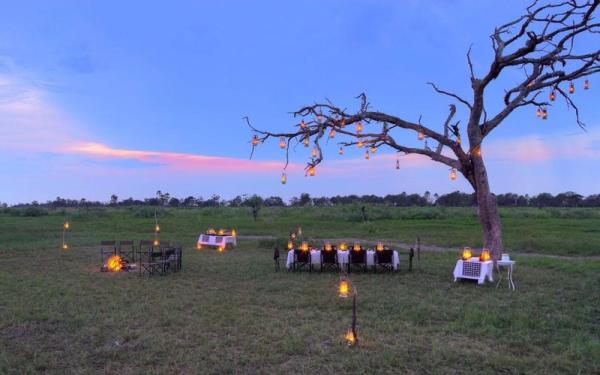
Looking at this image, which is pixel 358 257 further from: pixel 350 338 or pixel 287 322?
pixel 350 338

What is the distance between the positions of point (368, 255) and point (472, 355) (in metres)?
7.37

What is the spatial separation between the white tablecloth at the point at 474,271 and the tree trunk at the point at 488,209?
1.47 meters

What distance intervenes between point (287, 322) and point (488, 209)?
7.59 meters

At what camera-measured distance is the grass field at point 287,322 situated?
19.0ft

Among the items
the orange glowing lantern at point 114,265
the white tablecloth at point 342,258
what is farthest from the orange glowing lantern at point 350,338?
the orange glowing lantern at point 114,265

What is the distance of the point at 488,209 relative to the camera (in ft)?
42.2

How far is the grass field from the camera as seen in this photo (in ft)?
19.0

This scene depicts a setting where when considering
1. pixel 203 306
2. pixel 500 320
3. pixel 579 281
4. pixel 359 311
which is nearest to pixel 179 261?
pixel 203 306

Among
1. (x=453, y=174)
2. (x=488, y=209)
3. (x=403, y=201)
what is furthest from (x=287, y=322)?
(x=403, y=201)

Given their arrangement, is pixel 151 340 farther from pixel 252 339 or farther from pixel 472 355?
pixel 472 355

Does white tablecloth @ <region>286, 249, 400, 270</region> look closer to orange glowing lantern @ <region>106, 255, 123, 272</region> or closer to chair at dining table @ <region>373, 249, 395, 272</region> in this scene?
chair at dining table @ <region>373, 249, 395, 272</region>

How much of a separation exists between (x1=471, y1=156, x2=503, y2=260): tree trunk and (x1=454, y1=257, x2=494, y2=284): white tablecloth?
147 cm

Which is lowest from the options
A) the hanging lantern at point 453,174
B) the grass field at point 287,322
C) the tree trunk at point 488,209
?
the grass field at point 287,322

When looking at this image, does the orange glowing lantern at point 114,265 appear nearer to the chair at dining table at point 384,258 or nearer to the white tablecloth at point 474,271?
the chair at dining table at point 384,258
